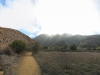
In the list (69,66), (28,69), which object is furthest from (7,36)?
(69,66)

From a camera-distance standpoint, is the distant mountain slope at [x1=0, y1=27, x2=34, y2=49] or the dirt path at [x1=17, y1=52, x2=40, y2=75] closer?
the dirt path at [x1=17, y1=52, x2=40, y2=75]

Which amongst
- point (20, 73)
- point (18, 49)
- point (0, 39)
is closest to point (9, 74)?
point (20, 73)

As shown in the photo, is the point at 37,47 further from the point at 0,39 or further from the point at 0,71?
the point at 0,71

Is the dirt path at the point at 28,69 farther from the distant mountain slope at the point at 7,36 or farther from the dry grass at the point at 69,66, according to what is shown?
the distant mountain slope at the point at 7,36

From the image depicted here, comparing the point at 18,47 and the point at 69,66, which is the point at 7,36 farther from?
the point at 69,66

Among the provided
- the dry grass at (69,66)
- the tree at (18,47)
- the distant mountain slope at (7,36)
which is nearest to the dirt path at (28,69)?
the dry grass at (69,66)

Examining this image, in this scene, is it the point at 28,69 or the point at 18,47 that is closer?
the point at 28,69

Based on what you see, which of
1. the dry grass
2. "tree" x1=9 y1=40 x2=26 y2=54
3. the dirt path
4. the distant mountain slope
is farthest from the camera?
the distant mountain slope

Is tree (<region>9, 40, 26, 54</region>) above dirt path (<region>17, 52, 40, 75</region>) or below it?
above

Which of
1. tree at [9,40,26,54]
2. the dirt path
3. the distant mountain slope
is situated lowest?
the dirt path

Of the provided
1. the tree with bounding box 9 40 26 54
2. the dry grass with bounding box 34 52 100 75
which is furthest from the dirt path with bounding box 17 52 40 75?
the tree with bounding box 9 40 26 54

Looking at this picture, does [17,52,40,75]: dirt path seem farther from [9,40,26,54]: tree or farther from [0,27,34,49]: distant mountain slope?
[0,27,34,49]: distant mountain slope

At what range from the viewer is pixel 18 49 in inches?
1373

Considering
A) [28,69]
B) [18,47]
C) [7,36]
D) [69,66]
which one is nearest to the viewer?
[28,69]
